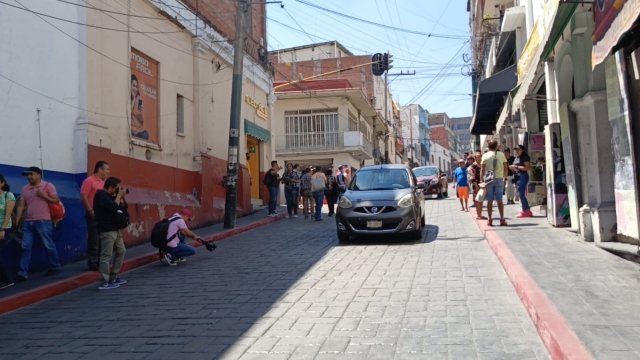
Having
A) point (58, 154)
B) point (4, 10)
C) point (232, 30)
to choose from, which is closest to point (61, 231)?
point (58, 154)

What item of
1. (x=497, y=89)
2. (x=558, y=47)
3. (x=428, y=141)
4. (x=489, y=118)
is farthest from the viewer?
(x=428, y=141)

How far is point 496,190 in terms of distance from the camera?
11.3m

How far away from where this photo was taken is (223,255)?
10.5 metres

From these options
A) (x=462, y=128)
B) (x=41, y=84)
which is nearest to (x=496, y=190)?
(x=41, y=84)

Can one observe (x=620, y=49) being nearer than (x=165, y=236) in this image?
Yes

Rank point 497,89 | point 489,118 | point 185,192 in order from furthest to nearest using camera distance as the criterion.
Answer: point 489,118 < point 497,89 < point 185,192

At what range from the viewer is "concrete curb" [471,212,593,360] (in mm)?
4086

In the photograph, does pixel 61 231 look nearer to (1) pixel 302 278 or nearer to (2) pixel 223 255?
(2) pixel 223 255

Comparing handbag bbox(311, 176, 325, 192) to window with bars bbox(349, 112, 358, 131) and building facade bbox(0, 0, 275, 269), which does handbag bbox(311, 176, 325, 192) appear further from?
window with bars bbox(349, 112, 358, 131)

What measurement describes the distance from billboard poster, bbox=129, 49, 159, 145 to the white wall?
2.03 metres

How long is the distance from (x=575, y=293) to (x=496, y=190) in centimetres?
568

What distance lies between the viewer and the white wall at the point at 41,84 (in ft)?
28.9

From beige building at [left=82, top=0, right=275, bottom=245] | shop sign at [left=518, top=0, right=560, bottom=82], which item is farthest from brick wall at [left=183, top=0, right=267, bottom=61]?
shop sign at [left=518, top=0, right=560, bottom=82]

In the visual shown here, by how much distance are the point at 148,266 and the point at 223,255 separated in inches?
55.7
